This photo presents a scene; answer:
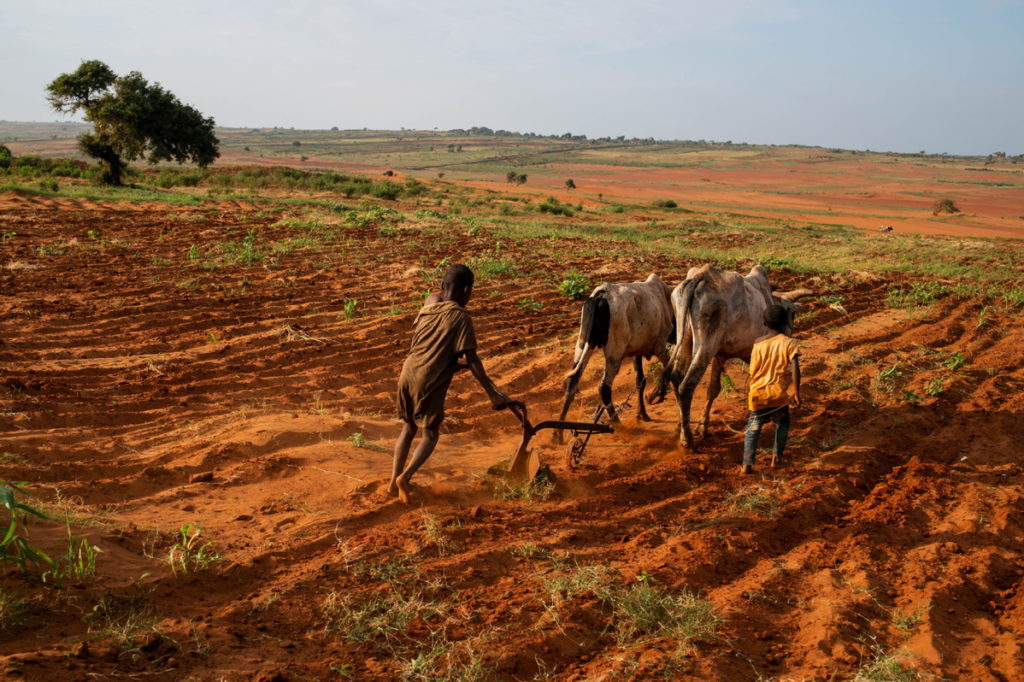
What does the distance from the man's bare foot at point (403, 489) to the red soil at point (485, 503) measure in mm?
69

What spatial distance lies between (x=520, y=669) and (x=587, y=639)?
1.43 ft

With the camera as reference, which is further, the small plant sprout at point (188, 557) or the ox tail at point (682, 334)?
the ox tail at point (682, 334)

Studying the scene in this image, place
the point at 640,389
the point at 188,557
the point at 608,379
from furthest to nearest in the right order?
the point at 640,389
the point at 608,379
the point at 188,557

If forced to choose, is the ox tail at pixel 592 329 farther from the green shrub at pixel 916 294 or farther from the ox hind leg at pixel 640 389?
the green shrub at pixel 916 294

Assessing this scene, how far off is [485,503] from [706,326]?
2804 millimetres

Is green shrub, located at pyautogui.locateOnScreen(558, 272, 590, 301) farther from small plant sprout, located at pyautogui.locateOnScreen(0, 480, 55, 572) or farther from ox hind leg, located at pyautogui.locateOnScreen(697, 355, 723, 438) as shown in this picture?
small plant sprout, located at pyautogui.locateOnScreen(0, 480, 55, 572)

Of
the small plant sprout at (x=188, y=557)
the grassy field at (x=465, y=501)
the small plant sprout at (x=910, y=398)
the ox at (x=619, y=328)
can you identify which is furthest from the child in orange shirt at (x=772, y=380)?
the small plant sprout at (x=188, y=557)

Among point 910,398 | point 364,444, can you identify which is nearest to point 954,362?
point 910,398

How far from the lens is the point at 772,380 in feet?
20.2

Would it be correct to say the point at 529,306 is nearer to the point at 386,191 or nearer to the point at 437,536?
the point at 437,536

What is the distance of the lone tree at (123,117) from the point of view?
3409cm

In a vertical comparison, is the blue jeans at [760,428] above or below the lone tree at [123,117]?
below

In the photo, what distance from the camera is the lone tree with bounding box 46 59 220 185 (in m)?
34.1

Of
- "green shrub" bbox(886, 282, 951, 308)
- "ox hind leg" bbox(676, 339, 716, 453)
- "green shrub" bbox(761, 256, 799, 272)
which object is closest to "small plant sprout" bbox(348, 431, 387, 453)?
"ox hind leg" bbox(676, 339, 716, 453)
